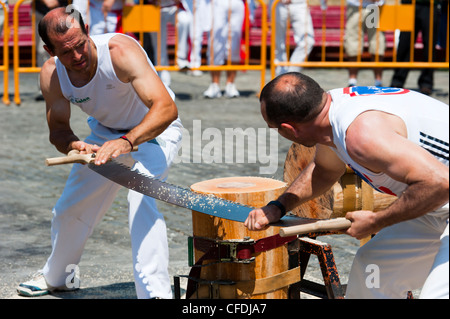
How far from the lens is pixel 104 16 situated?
1105cm

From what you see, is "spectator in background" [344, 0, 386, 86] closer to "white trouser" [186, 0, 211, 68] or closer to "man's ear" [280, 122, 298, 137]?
"white trouser" [186, 0, 211, 68]

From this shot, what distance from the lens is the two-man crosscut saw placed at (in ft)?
11.4

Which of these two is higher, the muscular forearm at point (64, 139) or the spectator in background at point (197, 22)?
the spectator in background at point (197, 22)

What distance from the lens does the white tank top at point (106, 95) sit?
4598 millimetres

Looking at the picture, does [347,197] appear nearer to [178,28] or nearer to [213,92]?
[213,92]

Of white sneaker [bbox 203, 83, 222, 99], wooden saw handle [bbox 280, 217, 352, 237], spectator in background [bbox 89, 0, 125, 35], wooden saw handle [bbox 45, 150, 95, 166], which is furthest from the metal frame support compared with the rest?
white sneaker [bbox 203, 83, 222, 99]

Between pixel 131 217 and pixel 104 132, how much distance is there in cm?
60

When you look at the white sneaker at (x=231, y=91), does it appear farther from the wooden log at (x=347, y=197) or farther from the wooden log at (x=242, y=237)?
the wooden log at (x=242, y=237)

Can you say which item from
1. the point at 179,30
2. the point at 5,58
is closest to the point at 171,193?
the point at 5,58

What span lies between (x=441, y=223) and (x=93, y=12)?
8320mm

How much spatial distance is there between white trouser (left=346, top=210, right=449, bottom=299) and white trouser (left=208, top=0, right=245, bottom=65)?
8.14m

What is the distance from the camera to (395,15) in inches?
441

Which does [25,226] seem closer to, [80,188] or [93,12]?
[80,188]

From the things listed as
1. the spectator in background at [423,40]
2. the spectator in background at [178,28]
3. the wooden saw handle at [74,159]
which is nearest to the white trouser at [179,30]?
the spectator in background at [178,28]
